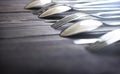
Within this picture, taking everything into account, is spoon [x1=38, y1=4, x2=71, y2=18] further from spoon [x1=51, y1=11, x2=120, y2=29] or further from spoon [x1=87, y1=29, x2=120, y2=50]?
spoon [x1=87, y1=29, x2=120, y2=50]

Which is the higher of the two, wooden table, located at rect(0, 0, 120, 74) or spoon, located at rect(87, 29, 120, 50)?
spoon, located at rect(87, 29, 120, 50)

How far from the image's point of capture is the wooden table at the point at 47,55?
1.12 ft

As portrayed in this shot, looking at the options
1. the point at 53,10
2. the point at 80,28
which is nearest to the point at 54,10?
the point at 53,10

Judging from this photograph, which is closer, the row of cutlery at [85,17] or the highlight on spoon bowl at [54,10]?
the row of cutlery at [85,17]

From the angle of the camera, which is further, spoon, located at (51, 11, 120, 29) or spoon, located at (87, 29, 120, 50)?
spoon, located at (51, 11, 120, 29)

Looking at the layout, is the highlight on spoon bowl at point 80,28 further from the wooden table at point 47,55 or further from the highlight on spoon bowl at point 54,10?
the highlight on spoon bowl at point 54,10

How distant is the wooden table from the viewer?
1.12ft

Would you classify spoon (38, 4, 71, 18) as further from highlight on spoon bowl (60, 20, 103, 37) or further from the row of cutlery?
highlight on spoon bowl (60, 20, 103, 37)

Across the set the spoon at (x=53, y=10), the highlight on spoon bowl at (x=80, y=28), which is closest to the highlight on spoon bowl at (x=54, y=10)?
the spoon at (x=53, y=10)

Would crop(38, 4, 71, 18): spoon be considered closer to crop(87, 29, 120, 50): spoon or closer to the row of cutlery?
the row of cutlery

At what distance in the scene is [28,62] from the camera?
13.6 inches

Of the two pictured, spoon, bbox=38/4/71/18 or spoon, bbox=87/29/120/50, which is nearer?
spoon, bbox=87/29/120/50

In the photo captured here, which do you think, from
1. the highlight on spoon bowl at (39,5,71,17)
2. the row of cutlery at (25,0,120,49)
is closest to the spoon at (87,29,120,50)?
the row of cutlery at (25,0,120,49)

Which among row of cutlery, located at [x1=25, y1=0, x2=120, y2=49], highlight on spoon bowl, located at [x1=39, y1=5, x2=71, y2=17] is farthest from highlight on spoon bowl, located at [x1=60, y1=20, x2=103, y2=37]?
highlight on spoon bowl, located at [x1=39, y1=5, x2=71, y2=17]
